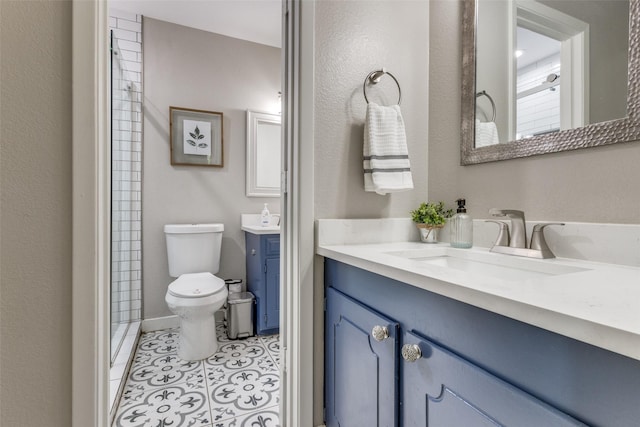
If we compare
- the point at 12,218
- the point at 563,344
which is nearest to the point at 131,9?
the point at 12,218

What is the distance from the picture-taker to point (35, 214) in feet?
2.50

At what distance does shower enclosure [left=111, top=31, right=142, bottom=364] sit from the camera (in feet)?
6.02

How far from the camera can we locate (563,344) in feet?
1.47

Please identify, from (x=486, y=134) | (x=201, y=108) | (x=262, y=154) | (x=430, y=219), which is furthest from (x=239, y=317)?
(x=486, y=134)

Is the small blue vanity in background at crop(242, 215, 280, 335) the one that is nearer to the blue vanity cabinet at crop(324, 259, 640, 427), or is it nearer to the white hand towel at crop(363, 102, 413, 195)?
the white hand towel at crop(363, 102, 413, 195)

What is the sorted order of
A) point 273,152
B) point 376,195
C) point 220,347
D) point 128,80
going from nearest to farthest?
point 376,195 → point 220,347 → point 128,80 → point 273,152

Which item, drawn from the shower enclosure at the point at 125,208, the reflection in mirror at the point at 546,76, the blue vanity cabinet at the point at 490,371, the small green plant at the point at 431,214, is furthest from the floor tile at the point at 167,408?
the reflection in mirror at the point at 546,76

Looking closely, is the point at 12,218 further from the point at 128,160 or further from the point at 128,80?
the point at 128,80

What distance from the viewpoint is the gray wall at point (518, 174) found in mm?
816

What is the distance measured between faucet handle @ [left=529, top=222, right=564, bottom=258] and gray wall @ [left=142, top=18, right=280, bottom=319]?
2.04 meters

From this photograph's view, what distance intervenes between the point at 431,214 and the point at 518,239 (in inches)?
13.5

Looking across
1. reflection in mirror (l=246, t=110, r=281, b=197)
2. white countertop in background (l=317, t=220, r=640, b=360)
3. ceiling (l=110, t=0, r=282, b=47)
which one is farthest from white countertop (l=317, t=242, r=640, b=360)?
ceiling (l=110, t=0, r=282, b=47)

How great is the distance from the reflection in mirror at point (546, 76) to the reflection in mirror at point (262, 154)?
173cm

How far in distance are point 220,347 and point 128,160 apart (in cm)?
151
